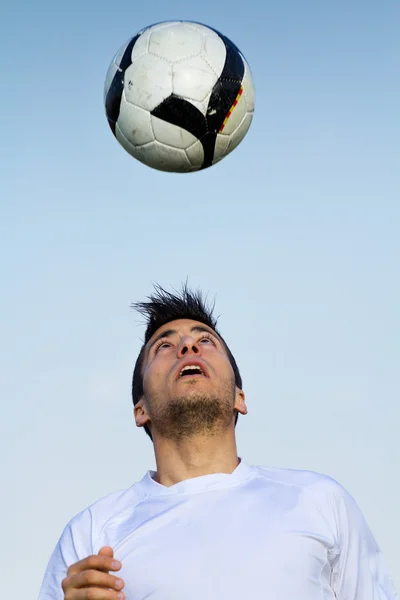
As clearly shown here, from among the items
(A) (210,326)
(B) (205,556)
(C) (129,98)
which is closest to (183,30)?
(C) (129,98)

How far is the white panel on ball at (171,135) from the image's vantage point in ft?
24.9

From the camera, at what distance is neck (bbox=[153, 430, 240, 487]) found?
6.40 metres

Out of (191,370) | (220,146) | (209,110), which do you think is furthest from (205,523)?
(209,110)

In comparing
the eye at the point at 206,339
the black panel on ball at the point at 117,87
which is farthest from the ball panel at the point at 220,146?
the eye at the point at 206,339

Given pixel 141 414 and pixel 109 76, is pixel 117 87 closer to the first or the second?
pixel 109 76

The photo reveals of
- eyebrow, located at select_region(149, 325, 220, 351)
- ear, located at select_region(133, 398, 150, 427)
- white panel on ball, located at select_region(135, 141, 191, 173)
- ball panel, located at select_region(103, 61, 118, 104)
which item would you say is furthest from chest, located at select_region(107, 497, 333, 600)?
ball panel, located at select_region(103, 61, 118, 104)

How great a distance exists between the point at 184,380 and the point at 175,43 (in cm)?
302

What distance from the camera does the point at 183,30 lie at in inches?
308

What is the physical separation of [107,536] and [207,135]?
3.48 meters

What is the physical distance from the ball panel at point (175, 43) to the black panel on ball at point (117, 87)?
0.71 feet

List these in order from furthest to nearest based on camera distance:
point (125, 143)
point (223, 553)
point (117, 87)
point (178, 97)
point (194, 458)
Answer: point (125, 143)
point (117, 87)
point (178, 97)
point (194, 458)
point (223, 553)

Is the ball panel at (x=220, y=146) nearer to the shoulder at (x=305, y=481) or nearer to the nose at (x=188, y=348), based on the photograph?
the nose at (x=188, y=348)

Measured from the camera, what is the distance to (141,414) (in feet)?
22.9

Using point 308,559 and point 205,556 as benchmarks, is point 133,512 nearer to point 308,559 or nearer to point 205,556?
point 205,556
